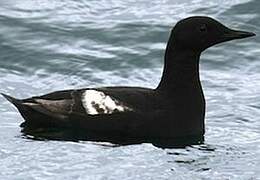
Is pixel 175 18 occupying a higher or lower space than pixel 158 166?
higher

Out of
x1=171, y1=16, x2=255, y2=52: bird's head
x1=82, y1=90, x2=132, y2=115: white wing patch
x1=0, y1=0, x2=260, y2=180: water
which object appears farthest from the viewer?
x1=171, y1=16, x2=255, y2=52: bird's head

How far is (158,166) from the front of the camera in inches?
341

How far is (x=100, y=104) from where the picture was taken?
9.48 meters

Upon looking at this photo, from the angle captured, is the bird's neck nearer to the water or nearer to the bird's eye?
the bird's eye

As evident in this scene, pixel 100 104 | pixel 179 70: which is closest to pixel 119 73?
pixel 179 70

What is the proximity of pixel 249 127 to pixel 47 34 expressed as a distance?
359 centimetres

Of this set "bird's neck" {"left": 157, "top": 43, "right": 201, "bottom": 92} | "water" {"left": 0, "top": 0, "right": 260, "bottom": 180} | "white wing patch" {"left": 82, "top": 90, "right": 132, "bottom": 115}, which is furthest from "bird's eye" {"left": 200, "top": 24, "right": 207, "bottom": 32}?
"white wing patch" {"left": 82, "top": 90, "right": 132, "bottom": 115}

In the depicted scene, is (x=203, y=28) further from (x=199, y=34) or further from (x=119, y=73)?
(x=119, y=73)

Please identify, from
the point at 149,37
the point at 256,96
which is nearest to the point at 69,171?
the point at 256,96

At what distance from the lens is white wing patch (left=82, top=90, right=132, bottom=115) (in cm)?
941

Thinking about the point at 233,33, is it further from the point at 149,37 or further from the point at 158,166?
the point at 149,37

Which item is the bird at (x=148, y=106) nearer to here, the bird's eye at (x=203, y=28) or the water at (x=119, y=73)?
the bird's eye at (x=203, y=28)

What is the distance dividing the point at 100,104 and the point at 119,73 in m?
2.23

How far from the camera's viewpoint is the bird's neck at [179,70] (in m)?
9.70
